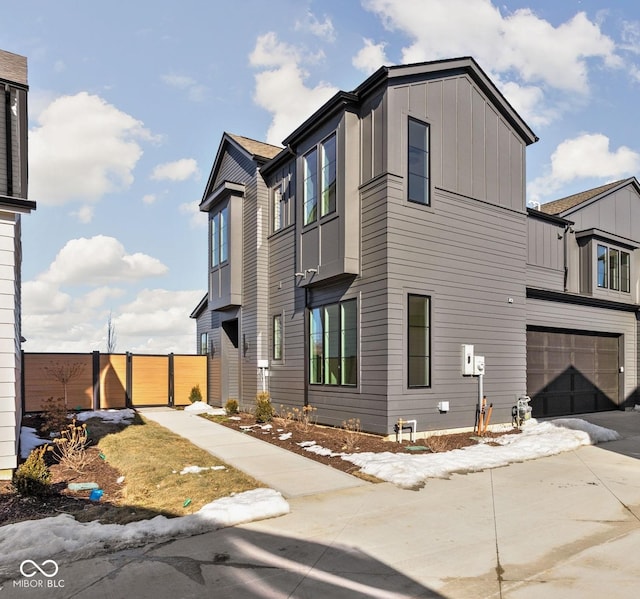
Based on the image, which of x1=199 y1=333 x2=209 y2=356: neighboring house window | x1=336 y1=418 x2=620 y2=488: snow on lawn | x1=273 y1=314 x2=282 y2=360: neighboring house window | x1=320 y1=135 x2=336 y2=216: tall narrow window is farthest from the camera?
x1=199 y1=333 x2=209 y2=356: neighboring house window

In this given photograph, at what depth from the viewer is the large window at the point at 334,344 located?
11.0 m

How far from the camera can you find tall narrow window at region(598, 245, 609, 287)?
16.4 m

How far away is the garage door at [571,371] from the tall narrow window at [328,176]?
671cm

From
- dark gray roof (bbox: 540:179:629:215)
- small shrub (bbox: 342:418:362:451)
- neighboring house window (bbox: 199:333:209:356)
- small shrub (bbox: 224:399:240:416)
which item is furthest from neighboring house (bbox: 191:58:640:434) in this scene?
neighboring house window (bbox: 199:333:209:356)

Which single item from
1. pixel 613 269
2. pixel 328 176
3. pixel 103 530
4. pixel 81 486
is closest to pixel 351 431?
pixel 81 486

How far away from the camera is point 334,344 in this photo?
11656mm

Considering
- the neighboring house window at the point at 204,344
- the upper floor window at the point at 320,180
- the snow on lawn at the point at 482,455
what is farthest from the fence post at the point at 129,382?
the snow on lawn at the point at 482,455

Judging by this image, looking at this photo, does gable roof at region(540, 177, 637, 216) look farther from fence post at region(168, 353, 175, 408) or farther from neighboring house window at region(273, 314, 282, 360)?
fence post at region(168, 353, 175, 408)

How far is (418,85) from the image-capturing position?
35.5ft

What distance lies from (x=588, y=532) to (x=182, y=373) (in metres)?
15.7

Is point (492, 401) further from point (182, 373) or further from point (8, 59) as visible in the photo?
point (8, 59)

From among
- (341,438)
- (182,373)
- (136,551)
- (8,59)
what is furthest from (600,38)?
(182,373)

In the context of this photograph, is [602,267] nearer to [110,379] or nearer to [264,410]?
[264,410]

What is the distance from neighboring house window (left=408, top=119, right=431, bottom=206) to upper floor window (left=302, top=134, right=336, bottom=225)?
1770mm
